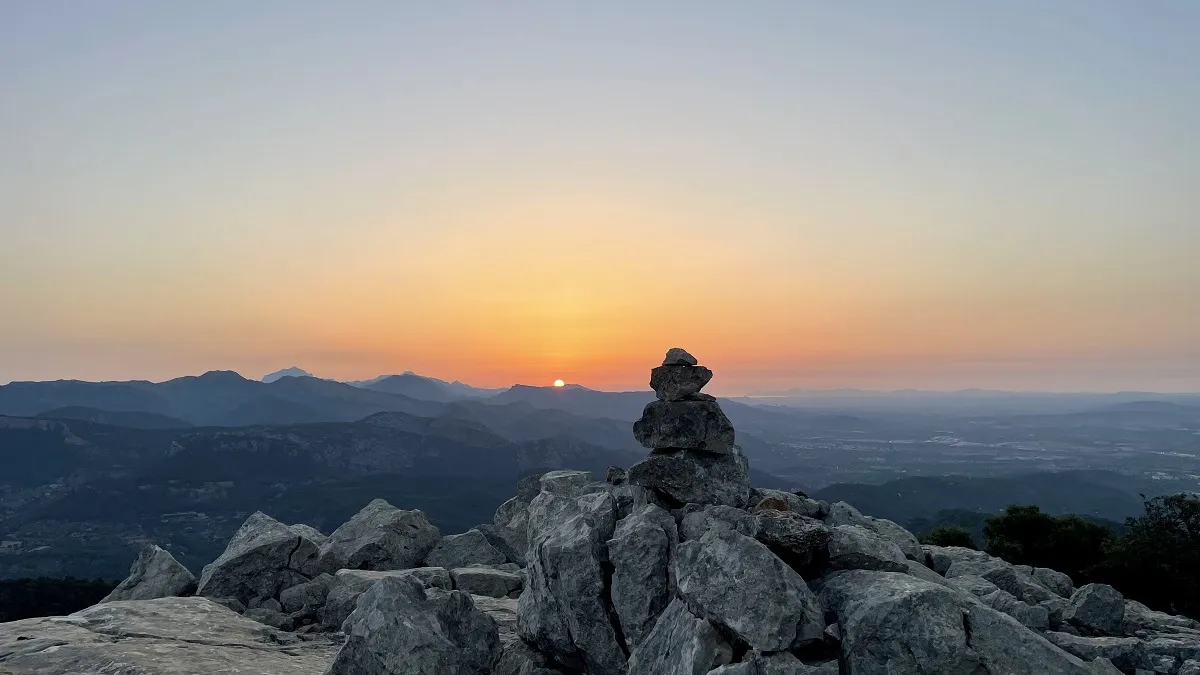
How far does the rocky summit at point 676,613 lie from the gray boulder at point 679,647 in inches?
2.4

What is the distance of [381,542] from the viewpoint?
42.0 meters

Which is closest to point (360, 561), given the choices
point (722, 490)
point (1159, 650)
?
point (722, 490)

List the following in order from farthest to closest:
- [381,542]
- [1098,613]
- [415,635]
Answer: [381,542]
[1098,613]
[415,635]

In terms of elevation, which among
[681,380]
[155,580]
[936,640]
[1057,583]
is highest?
[681,380]

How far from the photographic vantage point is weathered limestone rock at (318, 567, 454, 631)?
31312 mm

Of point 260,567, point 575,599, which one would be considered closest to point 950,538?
point 575,599

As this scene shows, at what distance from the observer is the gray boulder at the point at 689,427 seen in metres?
25.6

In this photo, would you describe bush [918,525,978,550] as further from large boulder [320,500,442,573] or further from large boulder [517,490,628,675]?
large boulder [517,490,628,675]

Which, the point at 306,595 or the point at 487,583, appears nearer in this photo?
the point at 306,595

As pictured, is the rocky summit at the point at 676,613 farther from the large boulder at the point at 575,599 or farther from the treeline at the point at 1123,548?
the treeline at the point at 1123,548

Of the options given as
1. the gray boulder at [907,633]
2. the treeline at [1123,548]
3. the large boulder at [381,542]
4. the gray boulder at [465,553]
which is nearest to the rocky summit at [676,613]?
the gray boulder at [907,633]

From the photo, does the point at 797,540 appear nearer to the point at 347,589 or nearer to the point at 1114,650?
the point at 1114,650

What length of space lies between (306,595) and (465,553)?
11.7 meters

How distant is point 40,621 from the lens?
1038 inches
